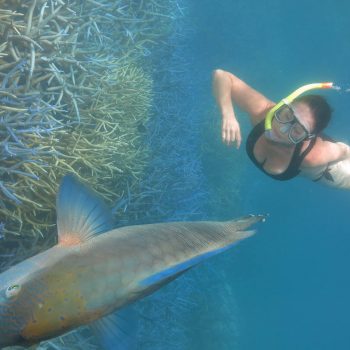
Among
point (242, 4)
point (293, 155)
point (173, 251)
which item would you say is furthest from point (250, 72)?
point (173, 251)

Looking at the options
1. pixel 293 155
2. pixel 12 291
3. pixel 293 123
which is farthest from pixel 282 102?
pixel 12 291

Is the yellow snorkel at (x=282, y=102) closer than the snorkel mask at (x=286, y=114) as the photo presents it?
No

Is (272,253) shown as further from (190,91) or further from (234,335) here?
(190,91)

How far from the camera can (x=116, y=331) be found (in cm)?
136

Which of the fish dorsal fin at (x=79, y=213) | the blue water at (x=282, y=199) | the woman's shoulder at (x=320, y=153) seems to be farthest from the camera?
the blue water at (x=282, y=199)

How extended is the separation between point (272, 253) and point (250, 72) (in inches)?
766

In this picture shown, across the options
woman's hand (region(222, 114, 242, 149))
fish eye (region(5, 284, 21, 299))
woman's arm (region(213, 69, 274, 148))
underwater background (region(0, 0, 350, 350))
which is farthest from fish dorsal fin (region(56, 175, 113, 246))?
woman's arm (region(213, 69, 274, 148))

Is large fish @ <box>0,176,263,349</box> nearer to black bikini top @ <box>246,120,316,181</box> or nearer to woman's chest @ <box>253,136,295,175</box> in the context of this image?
black bikini top @ <box>246,120,316,181</box>

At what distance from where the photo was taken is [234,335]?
41.6ft

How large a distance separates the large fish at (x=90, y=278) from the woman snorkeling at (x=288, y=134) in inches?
112

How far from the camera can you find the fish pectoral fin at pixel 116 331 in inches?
52.9

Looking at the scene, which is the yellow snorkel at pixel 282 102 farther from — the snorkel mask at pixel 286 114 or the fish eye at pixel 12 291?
the fish eye at pixel 12 291

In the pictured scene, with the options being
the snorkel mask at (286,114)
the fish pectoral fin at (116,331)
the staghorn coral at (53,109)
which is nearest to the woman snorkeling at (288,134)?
the snorkel mask at (286,114)

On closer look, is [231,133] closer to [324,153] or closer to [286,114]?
[286,114]
